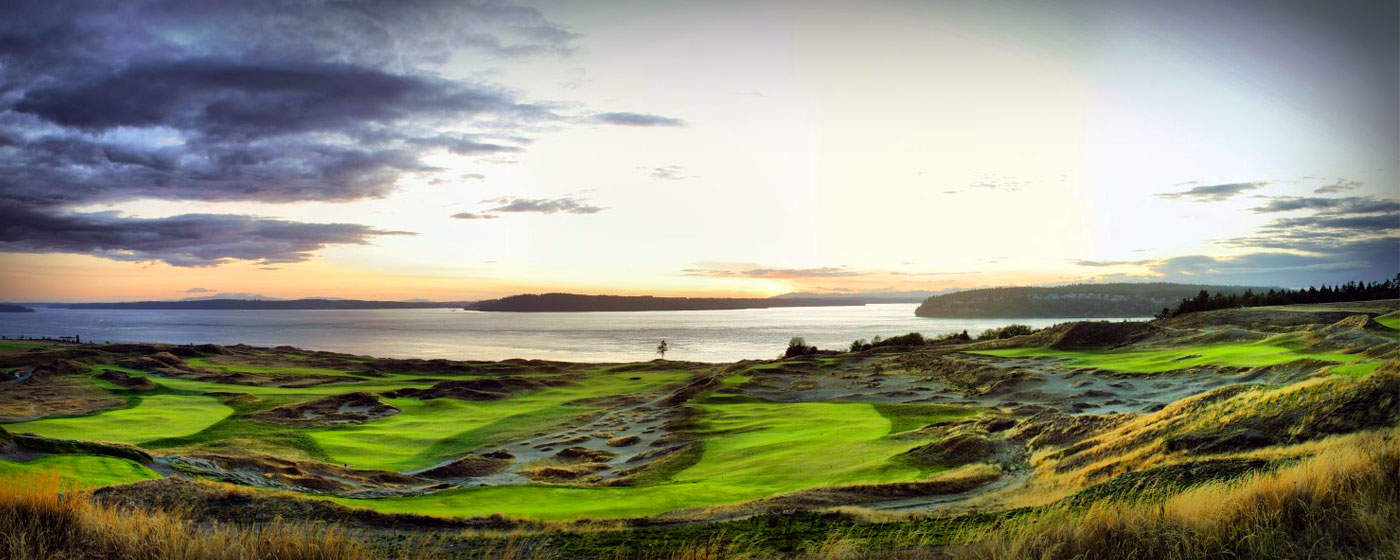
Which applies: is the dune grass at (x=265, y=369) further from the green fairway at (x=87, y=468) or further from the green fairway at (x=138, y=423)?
the green fairway at (x=87, y=468)

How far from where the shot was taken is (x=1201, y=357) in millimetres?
33188

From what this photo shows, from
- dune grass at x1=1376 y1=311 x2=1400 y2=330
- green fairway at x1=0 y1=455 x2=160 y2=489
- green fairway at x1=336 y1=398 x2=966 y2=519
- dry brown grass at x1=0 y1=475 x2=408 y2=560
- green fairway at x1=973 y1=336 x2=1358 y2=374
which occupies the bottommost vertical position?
green fairway at x1=336 y1=398 x2=966 y2=519

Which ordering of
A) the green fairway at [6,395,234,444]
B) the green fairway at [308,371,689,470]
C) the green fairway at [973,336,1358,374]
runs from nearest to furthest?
1. the green fairway at [6,395,234,444]
2. the green fairway at [973,336,1358,374]
3. the green fairway at [308,371,689,470]

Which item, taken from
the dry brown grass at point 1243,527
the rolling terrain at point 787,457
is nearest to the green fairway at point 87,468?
the rolling terrain at point 787,457

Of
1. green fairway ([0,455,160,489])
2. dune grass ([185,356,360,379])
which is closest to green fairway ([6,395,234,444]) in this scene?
green fairway ([0,455,160,489])

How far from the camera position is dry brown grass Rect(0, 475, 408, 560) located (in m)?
6.62

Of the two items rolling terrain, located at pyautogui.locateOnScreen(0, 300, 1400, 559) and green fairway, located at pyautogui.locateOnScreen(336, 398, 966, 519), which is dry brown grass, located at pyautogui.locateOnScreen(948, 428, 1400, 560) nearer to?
rolling terrain, located at pyautogui.locateOnScreen(0, 300, 1400, 559)

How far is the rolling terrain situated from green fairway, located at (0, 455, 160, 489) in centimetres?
15

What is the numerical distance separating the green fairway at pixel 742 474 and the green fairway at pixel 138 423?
17.6 m

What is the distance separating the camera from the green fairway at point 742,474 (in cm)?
1600

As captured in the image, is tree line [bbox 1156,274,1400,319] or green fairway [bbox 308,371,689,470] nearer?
green fairway [bbox 308,371,689,470]

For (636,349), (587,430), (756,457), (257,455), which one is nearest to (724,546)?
(756,457)

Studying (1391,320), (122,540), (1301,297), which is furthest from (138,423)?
(1301,297)

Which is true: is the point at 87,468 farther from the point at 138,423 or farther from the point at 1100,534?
the point at 1100,534
